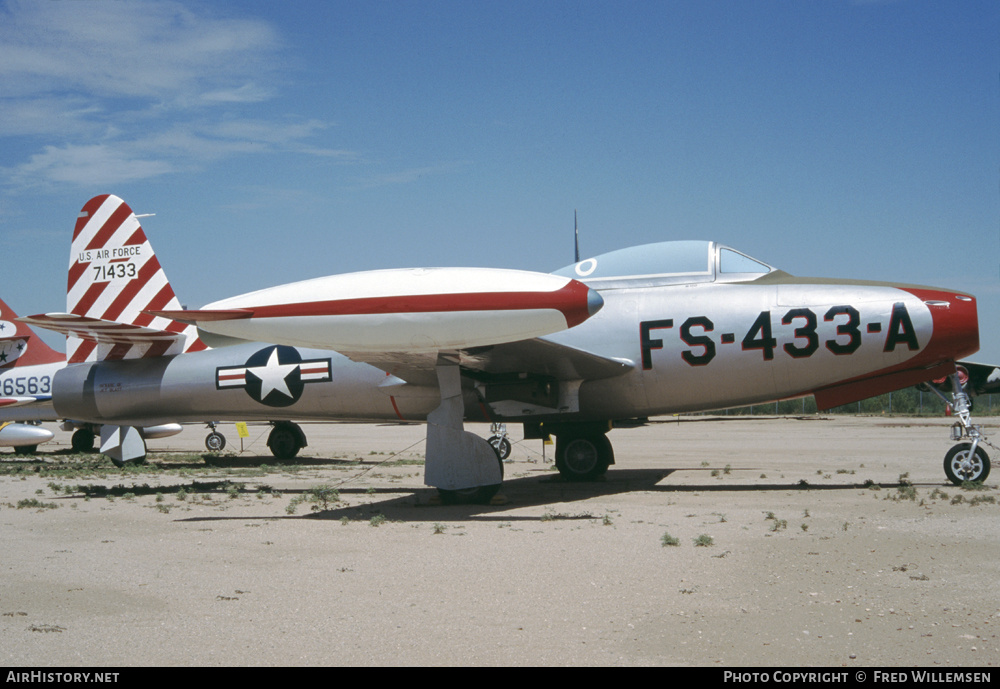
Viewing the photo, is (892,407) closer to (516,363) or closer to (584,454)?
(584,454)

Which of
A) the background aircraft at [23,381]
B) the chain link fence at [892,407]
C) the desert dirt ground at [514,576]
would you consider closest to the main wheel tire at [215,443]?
the background aircraft at [23,381]

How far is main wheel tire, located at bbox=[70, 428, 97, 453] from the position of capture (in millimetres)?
24594

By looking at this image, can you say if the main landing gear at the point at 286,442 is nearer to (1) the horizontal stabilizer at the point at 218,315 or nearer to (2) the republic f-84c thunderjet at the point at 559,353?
(2) the republic f-84c thunderjet at the point at 559,353

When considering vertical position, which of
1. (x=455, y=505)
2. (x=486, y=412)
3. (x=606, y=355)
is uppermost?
(x=606, y=355)

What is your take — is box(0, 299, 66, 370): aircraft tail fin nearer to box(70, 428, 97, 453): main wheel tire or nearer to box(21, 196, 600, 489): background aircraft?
box(70, 428, 97, 453): main wheel tire

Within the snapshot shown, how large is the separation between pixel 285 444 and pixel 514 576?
48.7 ft

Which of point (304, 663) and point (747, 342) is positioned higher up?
point (747, 342)

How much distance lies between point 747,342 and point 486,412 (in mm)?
3694

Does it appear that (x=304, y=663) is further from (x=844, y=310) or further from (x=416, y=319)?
(x=844, y=310)

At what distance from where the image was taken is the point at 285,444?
65.2ft

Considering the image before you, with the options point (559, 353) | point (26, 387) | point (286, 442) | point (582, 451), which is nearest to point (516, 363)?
point (559, 353)

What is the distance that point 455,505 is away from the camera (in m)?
10.3

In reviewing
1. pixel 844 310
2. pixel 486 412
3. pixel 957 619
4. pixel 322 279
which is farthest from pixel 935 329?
pixel 322 279

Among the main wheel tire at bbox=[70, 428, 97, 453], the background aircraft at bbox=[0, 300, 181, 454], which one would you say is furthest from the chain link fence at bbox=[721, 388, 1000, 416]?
the background aircraft at bbox=[0, 300, 181, 454]
